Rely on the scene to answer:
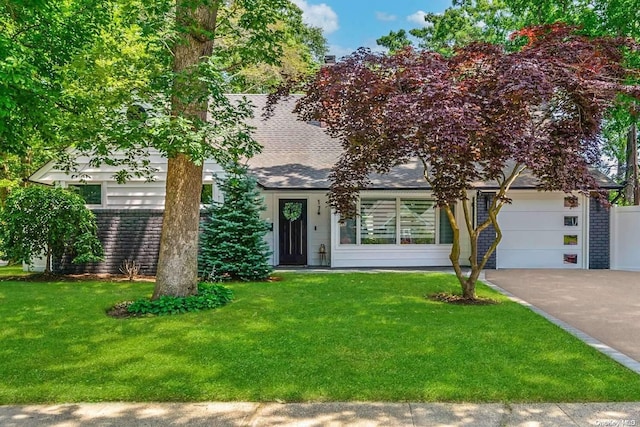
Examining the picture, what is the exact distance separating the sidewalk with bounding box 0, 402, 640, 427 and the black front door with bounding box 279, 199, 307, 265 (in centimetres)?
936

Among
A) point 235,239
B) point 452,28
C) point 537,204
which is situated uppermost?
point 452,28

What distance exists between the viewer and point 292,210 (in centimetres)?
1297

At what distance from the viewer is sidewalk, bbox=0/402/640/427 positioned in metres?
3.32

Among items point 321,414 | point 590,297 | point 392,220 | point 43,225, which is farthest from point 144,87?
point 590,297

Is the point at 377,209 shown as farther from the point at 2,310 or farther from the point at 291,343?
the point at 2,310

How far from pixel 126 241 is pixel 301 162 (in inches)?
214

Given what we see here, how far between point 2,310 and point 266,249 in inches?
202

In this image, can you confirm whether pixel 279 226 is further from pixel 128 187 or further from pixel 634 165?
pixel 634 165

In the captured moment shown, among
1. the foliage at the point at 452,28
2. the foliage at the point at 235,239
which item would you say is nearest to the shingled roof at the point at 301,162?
the foliage at the point at 235,239

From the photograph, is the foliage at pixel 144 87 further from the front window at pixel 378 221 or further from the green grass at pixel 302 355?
the front window at pixel 378 221

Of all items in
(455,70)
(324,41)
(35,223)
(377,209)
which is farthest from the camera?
Answer: (324,41)

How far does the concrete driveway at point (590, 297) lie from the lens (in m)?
5.88

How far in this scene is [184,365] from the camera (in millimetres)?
4484

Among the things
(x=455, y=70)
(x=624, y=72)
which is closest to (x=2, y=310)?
(x=455, y=70)
